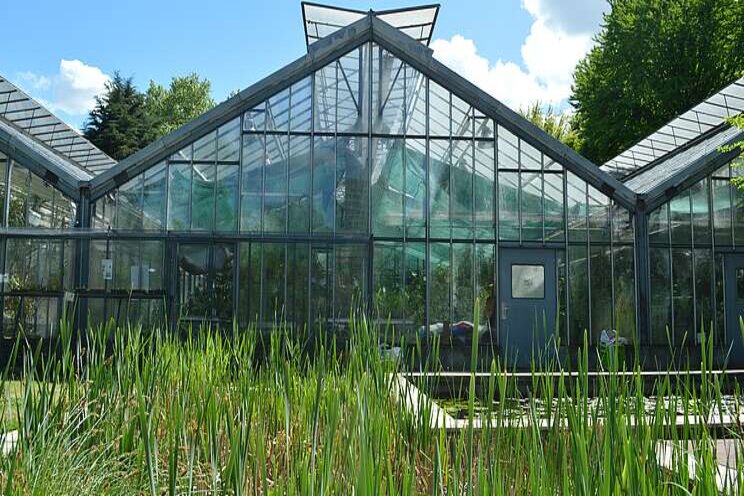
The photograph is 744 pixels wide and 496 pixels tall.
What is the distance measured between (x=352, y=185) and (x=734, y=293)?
6861 millimetres

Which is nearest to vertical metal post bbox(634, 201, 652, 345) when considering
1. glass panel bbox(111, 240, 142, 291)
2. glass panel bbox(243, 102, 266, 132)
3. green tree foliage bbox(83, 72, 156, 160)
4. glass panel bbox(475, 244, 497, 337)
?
glass panel bbox(475, 244, 497, 337)

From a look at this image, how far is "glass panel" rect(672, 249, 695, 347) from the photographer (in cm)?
1303

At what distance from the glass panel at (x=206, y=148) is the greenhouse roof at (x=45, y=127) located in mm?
4154

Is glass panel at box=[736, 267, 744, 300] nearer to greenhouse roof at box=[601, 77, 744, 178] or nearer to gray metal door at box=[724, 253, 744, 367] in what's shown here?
gray metal door at box=[724, 253, 744, 367]

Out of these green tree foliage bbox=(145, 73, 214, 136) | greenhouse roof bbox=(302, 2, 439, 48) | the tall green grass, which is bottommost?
the tall green grass

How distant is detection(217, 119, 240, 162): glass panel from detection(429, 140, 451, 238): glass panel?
3218mm

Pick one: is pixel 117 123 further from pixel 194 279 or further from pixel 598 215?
pixel 598 215

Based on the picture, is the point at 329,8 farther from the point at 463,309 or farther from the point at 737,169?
the point at 737,169

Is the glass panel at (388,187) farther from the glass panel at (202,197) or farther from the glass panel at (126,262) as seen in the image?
the glass panel at (126,262)

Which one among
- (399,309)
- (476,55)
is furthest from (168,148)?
(476,55)

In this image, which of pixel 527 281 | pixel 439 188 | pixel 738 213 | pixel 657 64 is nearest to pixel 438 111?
pixel 439 188

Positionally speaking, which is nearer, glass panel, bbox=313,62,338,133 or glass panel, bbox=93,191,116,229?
glass panel, bbox=93,191,116,229

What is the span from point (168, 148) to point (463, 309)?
5.45 meters

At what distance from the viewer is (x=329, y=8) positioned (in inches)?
515
